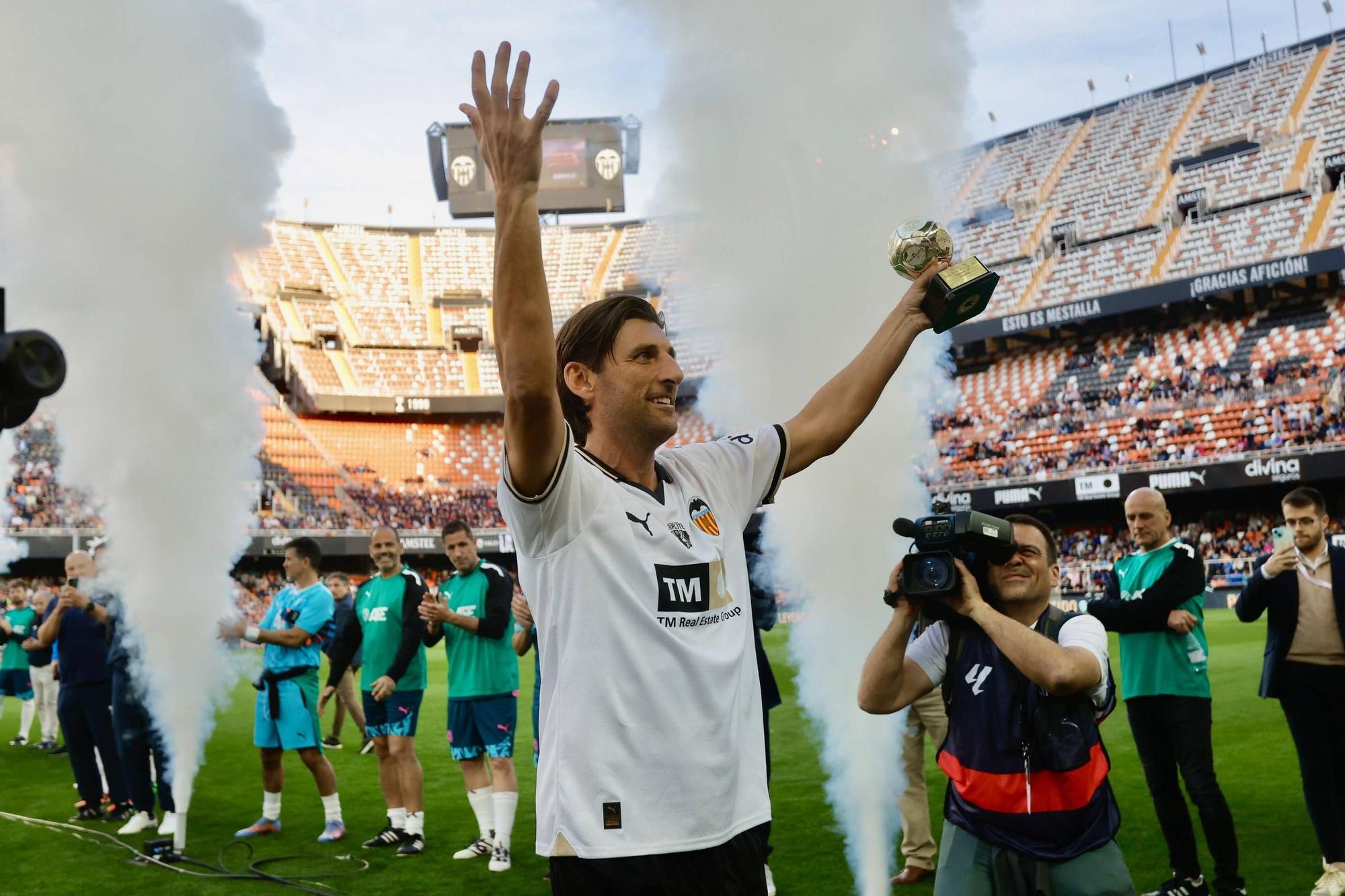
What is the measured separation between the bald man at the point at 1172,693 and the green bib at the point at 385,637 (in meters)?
4.43

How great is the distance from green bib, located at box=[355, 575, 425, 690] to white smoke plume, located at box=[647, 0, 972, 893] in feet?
8.54

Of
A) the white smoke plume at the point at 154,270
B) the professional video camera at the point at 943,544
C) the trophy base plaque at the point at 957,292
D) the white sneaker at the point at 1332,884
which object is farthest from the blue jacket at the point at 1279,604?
the white smoke plume at the point at 154,270

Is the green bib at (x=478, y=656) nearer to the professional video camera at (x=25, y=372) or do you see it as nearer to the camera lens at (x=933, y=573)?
the camera lens at (x=933, y=573)

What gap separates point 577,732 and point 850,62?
9.03 meters

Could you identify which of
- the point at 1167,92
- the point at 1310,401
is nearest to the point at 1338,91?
the point at 1167,92

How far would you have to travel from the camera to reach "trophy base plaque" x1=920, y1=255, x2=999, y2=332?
2.65 m

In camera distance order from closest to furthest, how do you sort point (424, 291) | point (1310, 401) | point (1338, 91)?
point (1310, 401), point (1338, 91), point (424, 291)

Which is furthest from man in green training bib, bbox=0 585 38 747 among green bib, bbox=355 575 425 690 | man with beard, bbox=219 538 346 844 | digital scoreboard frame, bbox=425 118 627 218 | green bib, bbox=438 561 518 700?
digital scoreboard frame, bbox=425 118 627 218

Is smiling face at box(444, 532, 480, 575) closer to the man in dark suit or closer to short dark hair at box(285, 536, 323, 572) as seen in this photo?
short dark hair at box(285, 536, 323, 572)

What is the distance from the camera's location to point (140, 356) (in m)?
8.37

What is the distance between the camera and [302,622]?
8305 millimetres

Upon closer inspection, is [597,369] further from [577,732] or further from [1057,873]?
[1057,873]

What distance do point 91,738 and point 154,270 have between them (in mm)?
4034

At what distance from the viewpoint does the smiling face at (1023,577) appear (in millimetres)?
Answer: 3326
